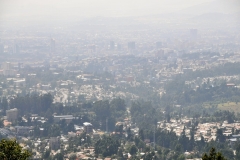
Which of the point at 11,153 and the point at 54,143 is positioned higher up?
the point at 11,153

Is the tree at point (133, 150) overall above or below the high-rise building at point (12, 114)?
above

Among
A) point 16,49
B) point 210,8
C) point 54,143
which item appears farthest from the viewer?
point 210,8

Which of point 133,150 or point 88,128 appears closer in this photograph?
point 133,150

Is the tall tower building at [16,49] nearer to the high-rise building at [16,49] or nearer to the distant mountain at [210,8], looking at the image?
the high-rise building at [16,49]

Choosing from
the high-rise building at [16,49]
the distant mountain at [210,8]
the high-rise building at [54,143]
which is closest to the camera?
the high-rise building at [54,143]

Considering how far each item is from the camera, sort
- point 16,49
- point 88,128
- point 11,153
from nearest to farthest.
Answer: point 11,153, point 88,128, point 16,49

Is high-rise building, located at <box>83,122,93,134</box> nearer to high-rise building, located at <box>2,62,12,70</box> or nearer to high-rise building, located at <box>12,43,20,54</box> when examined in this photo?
high-rise building, located at <box>2,62,12,70</box>

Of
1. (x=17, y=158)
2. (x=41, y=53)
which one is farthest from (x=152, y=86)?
(x=17, y=158)

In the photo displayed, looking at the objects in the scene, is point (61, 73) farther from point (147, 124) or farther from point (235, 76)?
point (147, 124)

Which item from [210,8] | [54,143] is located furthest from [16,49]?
[210,8]

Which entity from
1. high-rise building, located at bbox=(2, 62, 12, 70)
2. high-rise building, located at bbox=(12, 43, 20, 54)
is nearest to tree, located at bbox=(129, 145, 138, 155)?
high-rise building, located at bbox=(2, 62, 12, 70)

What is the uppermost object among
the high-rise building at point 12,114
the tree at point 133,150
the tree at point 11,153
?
the tree at point 11,153

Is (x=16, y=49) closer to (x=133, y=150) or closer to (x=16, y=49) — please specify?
(x=16, y=49)

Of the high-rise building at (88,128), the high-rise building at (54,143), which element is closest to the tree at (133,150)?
the high-rise building at (54,143)
